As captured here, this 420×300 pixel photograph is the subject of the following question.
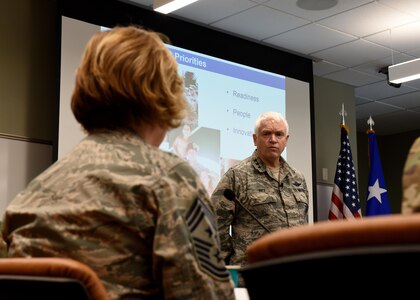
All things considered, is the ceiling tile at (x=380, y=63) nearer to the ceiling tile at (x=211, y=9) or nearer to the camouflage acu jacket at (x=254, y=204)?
the ceiling tile at (x=211, y=9)

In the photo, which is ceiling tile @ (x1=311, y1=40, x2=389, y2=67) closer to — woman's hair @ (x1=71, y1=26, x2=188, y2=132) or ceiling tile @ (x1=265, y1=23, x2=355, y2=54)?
ceiling tile @ (x1=265, y1=23, x2=355, y2=54)

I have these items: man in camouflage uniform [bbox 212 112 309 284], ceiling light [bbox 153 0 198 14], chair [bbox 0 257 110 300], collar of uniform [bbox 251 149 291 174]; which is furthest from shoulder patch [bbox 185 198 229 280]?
ceiling light [bbox 153 0 198 14]

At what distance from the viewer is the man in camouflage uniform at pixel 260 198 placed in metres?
3.39

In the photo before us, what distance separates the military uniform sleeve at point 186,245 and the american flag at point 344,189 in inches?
201

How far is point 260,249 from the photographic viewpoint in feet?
2.21

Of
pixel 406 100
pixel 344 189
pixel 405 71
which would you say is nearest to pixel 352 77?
pixel 406 100

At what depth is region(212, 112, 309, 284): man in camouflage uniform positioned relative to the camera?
339cm

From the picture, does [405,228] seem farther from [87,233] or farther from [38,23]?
[38,23]

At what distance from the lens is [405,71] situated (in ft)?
17.9

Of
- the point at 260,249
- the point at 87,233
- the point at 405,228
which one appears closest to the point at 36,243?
the point at 87,233

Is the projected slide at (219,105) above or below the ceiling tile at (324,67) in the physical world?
below

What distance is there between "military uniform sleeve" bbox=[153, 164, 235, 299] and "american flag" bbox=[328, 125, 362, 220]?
5.11m

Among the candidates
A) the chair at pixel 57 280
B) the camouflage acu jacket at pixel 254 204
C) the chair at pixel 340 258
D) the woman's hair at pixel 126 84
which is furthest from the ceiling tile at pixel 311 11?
the chair at pixel 340 258

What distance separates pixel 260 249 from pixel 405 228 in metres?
0.16
